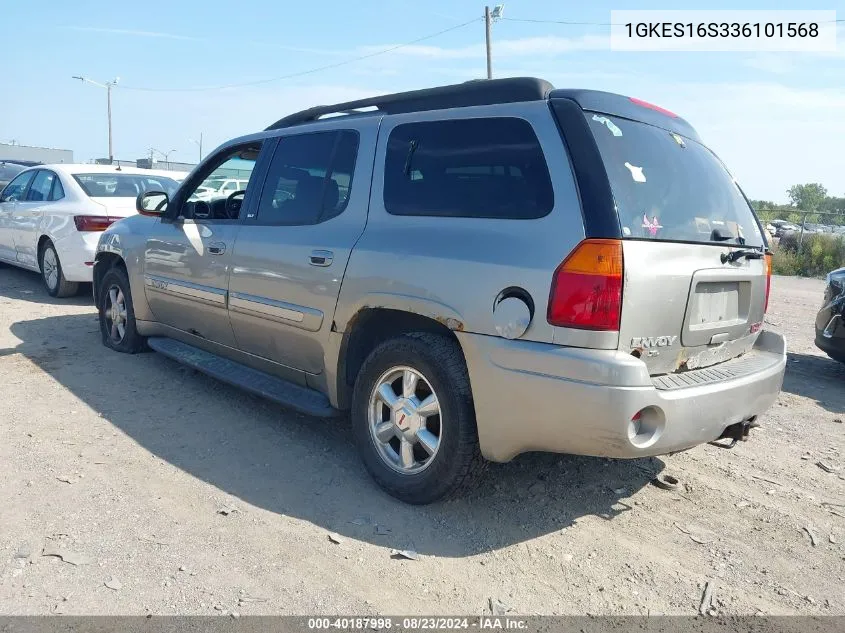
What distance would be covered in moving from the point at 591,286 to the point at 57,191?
309 inches

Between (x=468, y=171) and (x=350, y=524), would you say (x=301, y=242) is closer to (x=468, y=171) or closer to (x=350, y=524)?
(x=468, y=171)

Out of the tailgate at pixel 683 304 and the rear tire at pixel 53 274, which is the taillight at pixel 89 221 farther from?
the tailgate at pixel 683 304

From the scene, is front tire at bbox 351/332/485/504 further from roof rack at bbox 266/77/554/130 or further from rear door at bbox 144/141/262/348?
rear door at bbox 144/141/262/348

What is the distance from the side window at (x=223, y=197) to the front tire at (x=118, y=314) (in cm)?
110

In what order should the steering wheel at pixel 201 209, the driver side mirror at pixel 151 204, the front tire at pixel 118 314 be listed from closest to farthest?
the steering wheel at pixel 201 209, the driver side mirror at pixel 151 204, the front tire at pixel 118 314

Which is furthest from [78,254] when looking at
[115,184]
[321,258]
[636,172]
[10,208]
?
[636,172]

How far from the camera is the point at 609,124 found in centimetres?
310

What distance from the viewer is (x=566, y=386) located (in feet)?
9.21

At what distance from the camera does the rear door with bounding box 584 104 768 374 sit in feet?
9.41

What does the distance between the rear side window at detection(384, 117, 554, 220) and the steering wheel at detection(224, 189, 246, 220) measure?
150 centimetres

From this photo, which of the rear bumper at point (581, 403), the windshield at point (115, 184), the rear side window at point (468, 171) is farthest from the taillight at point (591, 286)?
the windshield at point (115, 184)

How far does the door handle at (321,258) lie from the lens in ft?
12.4

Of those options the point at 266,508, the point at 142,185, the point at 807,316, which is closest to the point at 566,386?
the point at 266,508

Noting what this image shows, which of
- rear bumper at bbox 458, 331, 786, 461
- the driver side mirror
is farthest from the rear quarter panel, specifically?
the driver side mirror
